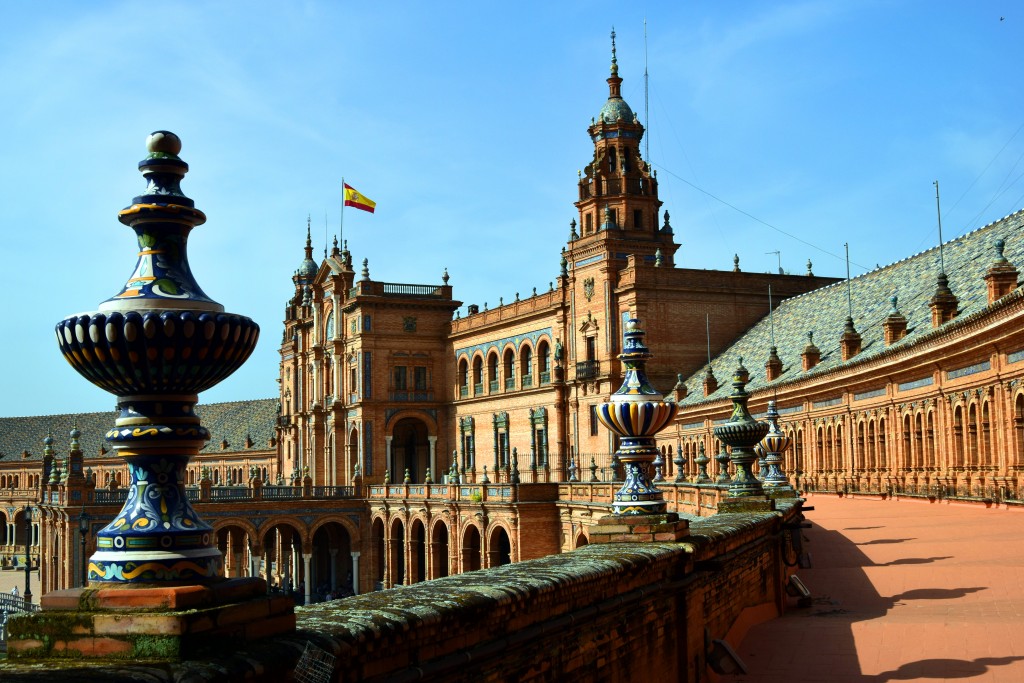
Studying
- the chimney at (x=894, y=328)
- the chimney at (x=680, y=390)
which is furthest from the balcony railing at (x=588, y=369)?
the chimney at (x=894, y=328)

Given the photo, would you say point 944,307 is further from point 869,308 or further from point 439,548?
point 439,548

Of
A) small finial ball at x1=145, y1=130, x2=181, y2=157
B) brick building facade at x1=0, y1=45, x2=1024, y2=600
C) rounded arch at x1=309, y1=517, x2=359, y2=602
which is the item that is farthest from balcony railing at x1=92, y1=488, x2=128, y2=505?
small finial ball at x1=145, y1=130, x2=181, y2=157

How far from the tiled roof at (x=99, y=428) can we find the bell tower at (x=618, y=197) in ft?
171

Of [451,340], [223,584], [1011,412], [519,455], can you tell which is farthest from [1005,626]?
[451,340]

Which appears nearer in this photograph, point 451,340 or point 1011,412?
point 1011,412

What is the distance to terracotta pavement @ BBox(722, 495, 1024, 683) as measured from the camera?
10.4 metres

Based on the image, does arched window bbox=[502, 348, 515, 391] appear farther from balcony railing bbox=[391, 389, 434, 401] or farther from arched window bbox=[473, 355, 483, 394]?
balcony railing bbox=[391, 389, 434, 401]

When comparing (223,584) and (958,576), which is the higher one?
(223,584)

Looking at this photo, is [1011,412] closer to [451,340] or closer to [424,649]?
[424,649]

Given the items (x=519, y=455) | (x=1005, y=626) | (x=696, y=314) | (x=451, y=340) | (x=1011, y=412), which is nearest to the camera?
(x=1005, y=626)

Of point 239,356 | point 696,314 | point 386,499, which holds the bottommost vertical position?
point 386,499

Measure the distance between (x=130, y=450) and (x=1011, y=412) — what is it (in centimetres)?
2701

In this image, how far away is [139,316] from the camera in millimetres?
4543

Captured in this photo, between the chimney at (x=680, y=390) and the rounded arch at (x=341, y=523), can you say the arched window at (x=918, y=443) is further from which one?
the rounded arch at (x=341, y=523)
